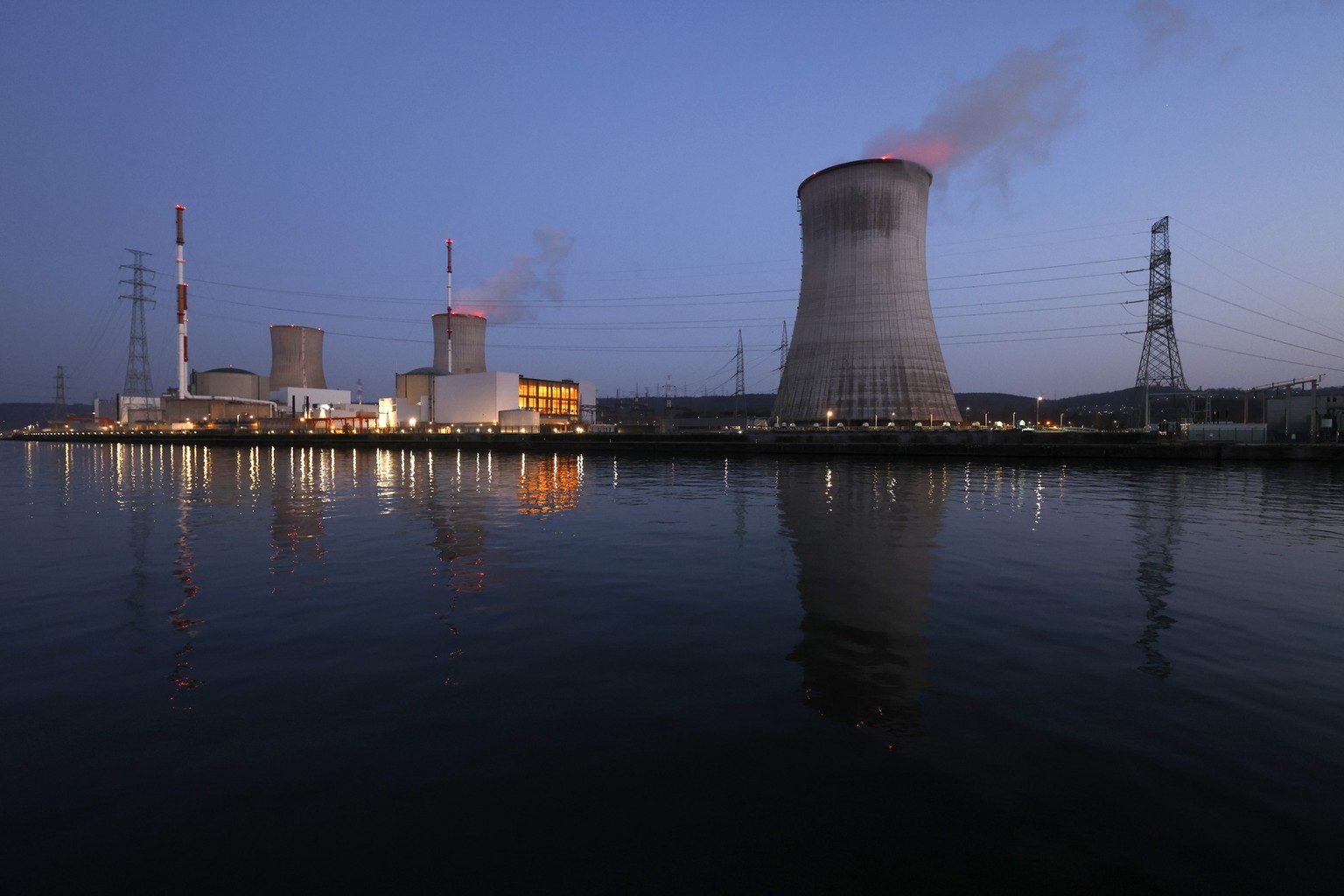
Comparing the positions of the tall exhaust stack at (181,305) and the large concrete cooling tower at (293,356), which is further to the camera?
the large concrete cooling tower at (293,356)

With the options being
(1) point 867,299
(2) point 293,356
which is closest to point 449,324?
(2) point 293,356

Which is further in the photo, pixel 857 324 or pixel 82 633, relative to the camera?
pixel 857 324

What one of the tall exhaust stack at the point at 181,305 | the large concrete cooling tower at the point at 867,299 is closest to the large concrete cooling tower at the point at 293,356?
the tall exhaust stack at the point at 181,305

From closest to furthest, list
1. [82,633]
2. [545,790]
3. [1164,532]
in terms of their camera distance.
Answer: [545,790] < [82,633] < [1164,532]

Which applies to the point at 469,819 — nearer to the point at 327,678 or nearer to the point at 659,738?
the point at 659,738

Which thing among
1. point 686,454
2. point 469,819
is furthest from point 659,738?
point 686,454

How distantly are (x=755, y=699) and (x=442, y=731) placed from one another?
7.44ft

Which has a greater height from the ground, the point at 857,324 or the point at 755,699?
the point at 857,324

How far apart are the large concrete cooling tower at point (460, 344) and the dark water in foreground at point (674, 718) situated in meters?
70.8

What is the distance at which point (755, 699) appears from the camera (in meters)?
4.74

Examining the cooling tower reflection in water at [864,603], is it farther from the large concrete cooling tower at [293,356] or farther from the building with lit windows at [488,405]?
the large concrete cooling tower at [293,356]

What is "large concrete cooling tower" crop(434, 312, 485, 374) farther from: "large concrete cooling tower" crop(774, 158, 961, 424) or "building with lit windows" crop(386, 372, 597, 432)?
"large concrete cooling tower" crop(774, 158, 961, 424)

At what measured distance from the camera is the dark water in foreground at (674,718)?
304 cm

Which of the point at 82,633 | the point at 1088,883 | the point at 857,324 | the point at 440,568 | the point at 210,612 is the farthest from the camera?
the point at 857,324
